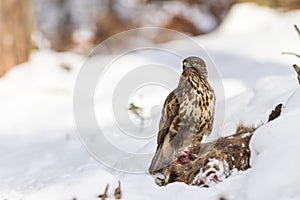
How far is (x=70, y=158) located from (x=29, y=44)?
3.85 meters

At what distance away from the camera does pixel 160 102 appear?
582 cm

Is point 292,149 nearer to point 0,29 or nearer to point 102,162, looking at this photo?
point 102,162

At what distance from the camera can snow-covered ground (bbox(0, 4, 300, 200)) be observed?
106 inches

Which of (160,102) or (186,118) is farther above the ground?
(186,118)

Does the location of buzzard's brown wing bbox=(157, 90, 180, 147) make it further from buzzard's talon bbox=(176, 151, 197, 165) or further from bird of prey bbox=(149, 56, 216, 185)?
buzzard's talon bbox=(176, 151, 197, 165)

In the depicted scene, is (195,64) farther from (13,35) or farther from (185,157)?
(13,35)

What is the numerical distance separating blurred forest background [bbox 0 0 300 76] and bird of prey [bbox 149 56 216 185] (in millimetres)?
4554

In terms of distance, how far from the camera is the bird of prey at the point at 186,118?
336 centimetres

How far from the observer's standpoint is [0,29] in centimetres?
775

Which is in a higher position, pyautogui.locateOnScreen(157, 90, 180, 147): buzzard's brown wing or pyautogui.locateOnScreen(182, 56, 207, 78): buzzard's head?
pyautogui.locateOnScreen(182, 56, 207, 78): buzzard's head

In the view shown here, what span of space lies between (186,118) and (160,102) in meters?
2.45

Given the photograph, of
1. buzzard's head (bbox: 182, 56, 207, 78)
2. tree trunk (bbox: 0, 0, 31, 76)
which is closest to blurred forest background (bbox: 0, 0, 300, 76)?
tree trunk (bbox: 0, 0, 31, 76)

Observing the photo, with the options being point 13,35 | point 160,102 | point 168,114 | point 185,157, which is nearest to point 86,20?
point 13,35

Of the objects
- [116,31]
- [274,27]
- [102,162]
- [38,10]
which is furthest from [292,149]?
[38,10]
